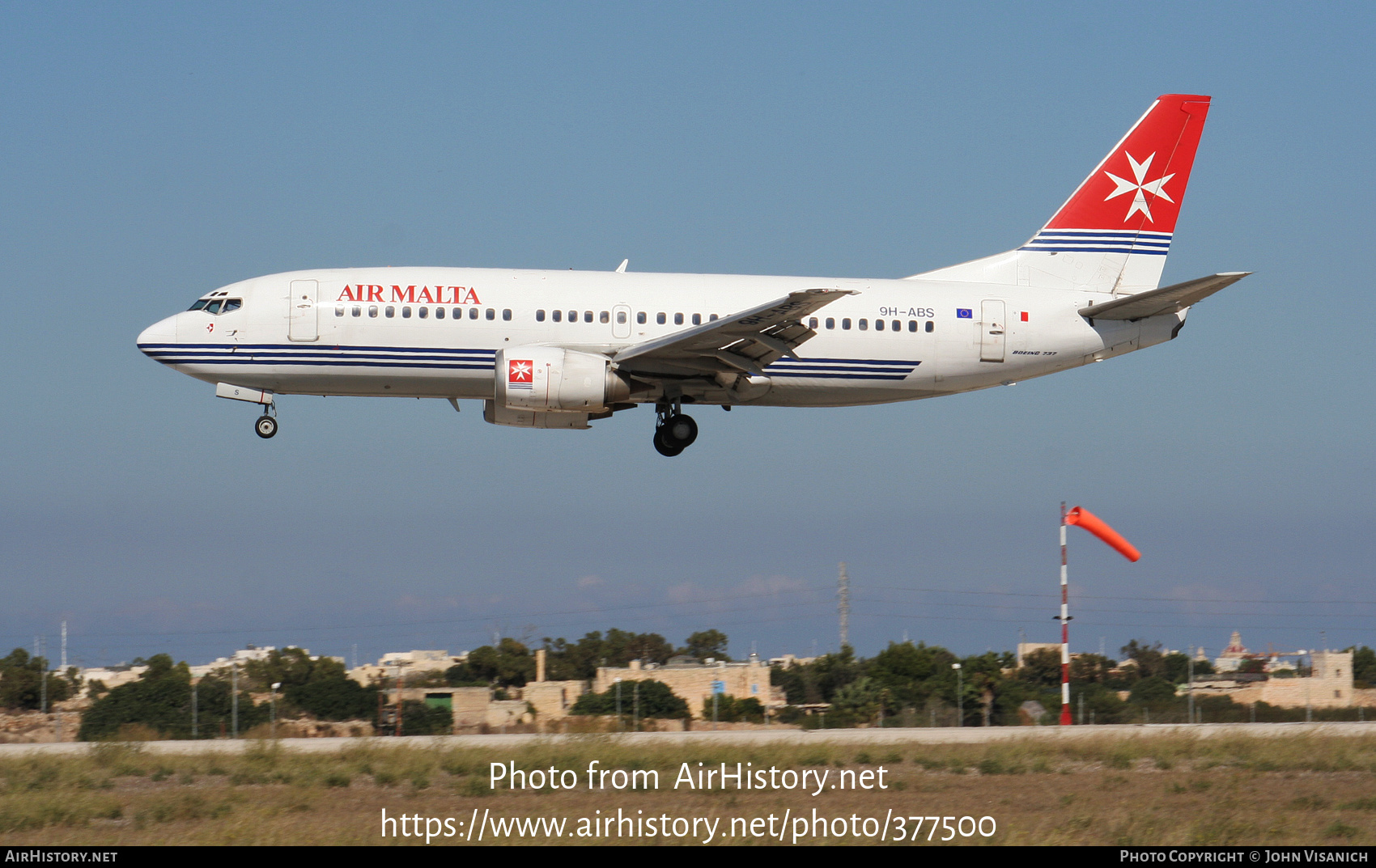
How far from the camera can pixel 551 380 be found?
27.3m

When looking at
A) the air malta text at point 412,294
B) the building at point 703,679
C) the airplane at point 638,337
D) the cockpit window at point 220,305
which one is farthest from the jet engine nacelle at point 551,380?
the building at point 703,679

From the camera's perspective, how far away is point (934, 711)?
Result: 36875 mm

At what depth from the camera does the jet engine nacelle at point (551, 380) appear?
89.0 feet

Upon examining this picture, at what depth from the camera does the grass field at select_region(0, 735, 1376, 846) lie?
56.6 feet

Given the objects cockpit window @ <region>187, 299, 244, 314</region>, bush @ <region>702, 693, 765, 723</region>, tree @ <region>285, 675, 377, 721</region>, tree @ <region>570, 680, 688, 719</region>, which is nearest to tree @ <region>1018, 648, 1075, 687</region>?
bush @ <region>702, 693, 765, 723</region>

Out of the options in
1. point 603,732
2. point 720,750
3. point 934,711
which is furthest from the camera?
point 934,711

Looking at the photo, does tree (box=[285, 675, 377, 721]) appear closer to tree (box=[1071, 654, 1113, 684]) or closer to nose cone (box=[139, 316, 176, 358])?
nose cone (box=[139, 316, 176, 358])

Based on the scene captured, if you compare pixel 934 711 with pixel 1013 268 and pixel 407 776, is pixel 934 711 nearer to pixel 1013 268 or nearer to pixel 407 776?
pixel 1013 268

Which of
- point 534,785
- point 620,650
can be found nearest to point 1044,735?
point 534,785

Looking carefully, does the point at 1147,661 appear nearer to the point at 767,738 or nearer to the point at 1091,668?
the point at 1091,668

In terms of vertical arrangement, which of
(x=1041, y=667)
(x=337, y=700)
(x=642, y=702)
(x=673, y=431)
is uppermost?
(x=673, y=431)

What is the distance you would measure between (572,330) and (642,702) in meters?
14.2

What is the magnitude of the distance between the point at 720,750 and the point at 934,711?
14013 mm

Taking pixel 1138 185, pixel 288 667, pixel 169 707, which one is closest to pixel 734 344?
pixel 1138 185
